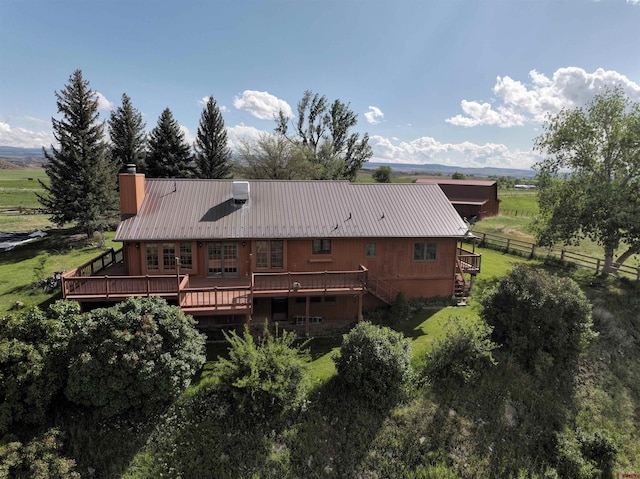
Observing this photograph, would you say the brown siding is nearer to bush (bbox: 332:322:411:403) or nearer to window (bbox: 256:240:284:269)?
window (bbox: 256:240:284:269)

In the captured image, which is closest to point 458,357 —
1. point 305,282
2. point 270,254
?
point 305,282

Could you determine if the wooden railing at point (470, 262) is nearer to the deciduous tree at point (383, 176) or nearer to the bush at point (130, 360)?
the bush at point (130, 360)

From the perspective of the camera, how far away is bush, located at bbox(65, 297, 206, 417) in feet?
33.1

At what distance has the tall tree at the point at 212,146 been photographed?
38938 mm

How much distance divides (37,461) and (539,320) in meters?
16.4

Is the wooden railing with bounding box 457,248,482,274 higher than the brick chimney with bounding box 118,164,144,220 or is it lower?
lower

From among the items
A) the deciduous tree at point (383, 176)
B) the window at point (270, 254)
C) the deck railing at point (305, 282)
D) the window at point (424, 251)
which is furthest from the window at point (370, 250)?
the deciduous tree at point (383, 176)

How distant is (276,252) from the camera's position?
1670 cm

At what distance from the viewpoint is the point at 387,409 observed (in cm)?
1215

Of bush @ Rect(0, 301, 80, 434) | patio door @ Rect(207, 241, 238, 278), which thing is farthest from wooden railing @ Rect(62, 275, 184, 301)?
bush @ Rect(0, 301, 80, 434)

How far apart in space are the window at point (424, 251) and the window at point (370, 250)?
2.03m

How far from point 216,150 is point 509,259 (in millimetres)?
29778

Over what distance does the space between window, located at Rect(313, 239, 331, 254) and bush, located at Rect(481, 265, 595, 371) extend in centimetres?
732

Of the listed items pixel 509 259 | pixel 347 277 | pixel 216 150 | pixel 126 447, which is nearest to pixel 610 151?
pixel 509 259
